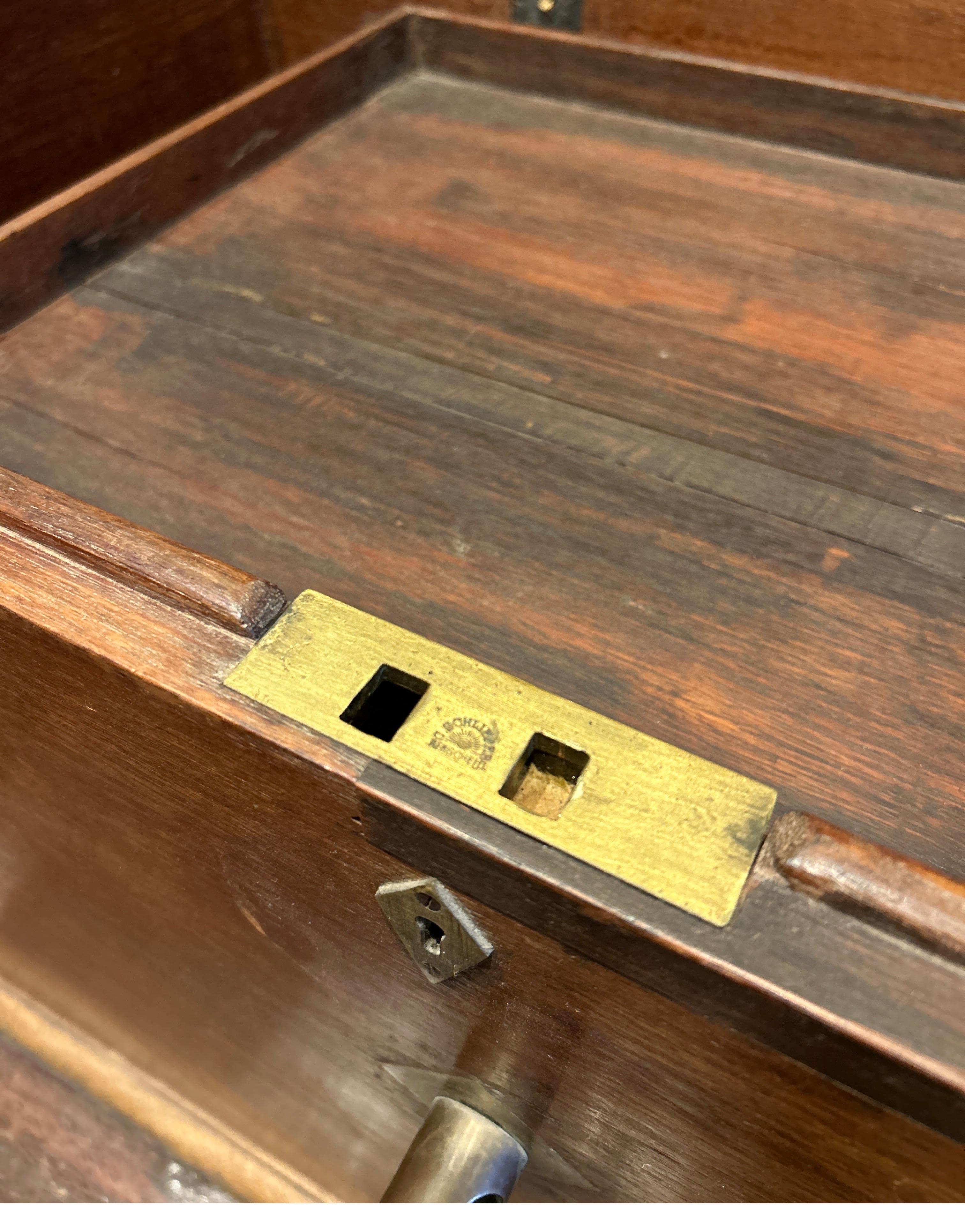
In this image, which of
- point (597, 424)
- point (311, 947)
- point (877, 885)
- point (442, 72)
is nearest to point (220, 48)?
point (442, 72)

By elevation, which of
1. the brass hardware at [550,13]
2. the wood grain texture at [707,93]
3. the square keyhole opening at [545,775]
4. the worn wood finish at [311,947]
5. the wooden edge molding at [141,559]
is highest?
the brass hardware at [550,13]

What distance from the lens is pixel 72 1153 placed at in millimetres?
949

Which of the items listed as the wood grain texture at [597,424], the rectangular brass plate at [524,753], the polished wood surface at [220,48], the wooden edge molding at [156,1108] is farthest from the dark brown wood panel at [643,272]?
the wooden edge molding at [156,1108]

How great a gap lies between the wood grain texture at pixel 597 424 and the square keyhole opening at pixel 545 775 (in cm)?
4

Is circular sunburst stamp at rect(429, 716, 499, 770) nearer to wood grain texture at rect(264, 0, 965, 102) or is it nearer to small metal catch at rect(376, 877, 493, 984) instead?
small metal catch at rect(376, 877, 493, 984)

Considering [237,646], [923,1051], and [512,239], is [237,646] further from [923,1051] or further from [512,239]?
[512,239]

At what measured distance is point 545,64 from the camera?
0.87 meters

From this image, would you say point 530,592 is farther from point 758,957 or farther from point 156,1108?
point 156,1108

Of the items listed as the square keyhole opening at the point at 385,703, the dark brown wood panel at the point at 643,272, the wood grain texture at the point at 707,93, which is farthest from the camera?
the wood grain texture at the point at 707,93

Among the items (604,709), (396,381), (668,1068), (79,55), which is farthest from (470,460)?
(79,55)

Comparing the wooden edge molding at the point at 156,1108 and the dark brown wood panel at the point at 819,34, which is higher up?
the dark brown wood panel at the point at 819,34

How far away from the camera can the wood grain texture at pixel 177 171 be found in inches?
25.4

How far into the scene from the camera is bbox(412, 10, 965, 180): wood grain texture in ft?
2.45

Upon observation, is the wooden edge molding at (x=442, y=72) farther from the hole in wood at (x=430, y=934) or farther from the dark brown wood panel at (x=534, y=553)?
the hole in wood at (x=430, y=934)
